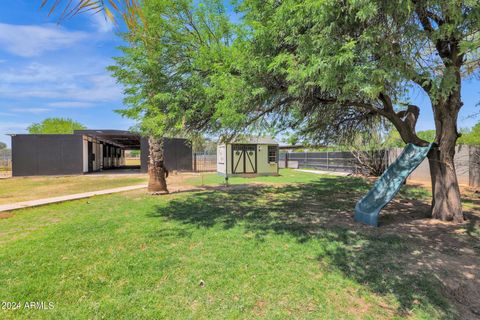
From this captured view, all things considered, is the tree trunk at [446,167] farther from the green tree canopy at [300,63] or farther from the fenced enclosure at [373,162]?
the fenced enclosure at [373,162]

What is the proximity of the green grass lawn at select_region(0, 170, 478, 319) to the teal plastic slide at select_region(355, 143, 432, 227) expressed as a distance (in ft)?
1.24

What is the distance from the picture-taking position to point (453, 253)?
4.13 metres

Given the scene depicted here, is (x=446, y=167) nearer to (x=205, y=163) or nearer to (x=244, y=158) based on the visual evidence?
(x=244, y=158)

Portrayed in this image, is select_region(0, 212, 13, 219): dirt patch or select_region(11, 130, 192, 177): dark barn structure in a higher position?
select_region(11, 130, 192, 177): dark barn structure

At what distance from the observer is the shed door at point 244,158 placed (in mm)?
18969

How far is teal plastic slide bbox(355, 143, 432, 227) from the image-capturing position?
5926mm

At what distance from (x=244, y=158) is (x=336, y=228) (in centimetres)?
1392

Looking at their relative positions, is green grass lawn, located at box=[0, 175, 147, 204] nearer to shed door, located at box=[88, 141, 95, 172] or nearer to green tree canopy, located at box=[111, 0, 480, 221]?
shed door, located at box=[88, 141, 95, 172]

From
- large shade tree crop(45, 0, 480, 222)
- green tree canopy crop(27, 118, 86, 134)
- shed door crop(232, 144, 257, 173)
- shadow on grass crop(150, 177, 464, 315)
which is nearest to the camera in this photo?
shadow on grass crop(150, 177, 464, 315)

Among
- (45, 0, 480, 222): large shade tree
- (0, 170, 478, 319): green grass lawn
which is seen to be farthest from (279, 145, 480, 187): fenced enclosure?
(0, 170, 478, 319): green grass lawn

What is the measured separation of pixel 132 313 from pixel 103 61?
622cm

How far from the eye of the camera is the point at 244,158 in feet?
63.1

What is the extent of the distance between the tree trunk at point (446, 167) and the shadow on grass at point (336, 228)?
66cm

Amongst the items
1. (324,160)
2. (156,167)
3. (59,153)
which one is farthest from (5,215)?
(324,160)
